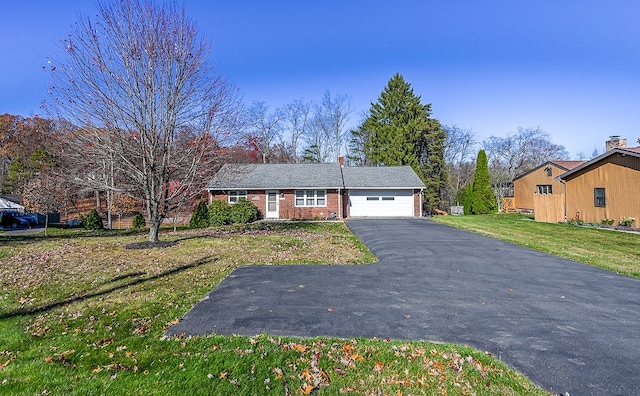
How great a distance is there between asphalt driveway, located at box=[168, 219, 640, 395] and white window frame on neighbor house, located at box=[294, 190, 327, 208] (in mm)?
15648

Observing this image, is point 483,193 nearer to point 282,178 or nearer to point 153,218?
point 282,178

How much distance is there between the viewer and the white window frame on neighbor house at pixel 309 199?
24.2 m

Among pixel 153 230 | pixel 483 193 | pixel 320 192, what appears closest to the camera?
pixel 153 230

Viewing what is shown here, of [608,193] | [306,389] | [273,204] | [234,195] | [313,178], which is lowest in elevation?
[306,389]

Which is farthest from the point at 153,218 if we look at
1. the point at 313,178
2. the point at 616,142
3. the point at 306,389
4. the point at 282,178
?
the point at 616,142

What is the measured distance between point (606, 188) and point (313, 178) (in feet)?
55.9

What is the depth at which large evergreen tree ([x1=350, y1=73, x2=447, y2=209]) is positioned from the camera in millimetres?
36719

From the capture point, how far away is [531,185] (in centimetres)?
3119

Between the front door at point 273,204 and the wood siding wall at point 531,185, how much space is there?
69.4 ft

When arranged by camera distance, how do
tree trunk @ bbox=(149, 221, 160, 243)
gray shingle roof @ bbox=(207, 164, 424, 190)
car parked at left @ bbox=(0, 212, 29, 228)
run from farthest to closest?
car parked at left @ bbox=(0, 212, 29, 228), gray shingle roof @ bbox=(207, 164, 424, 190), tree trunk @ bbox=(149, 221, 160, 243)

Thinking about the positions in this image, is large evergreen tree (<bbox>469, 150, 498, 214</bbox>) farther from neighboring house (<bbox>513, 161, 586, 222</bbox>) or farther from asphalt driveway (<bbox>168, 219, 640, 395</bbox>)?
asphalt driveway (<bbox>168, 219, 640, 395</bbox>)

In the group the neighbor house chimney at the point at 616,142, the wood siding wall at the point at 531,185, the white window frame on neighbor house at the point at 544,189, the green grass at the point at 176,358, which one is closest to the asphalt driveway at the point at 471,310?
the green grass at the point at 176,358

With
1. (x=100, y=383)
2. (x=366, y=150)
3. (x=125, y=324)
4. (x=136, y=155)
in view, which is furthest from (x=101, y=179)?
(x=366, y=150)

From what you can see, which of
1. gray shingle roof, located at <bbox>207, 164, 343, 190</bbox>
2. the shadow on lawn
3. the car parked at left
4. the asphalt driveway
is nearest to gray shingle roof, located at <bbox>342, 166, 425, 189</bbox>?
gray shingle roof, located at <bbox>207, 164, 343, 190</bbox>
